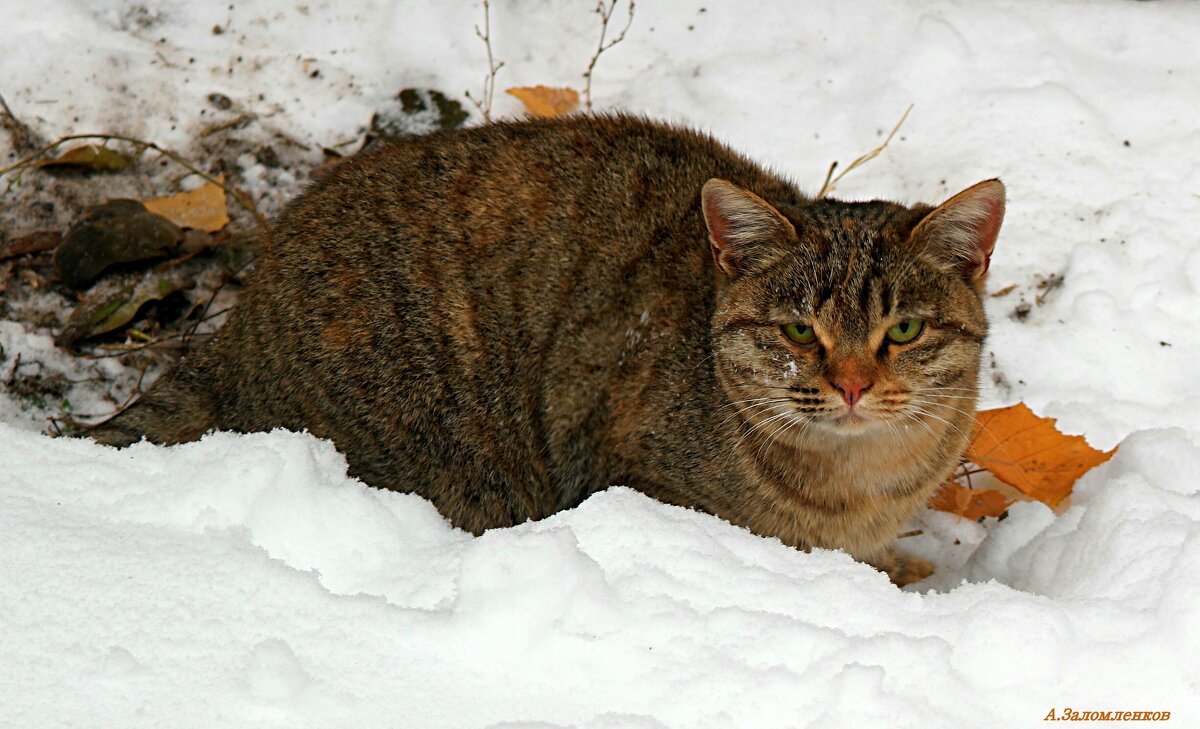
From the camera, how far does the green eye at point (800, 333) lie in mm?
3105

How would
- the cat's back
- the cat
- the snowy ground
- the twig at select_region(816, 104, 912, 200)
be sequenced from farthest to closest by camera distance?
the twig at select_region(816, 104, 912, 200) < the cat's back < the cat < the snowy ground

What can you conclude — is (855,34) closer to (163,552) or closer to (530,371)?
(530,371)

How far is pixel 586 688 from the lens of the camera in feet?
7.73

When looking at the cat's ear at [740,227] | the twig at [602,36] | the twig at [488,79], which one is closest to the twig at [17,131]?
the twig at [488,79]

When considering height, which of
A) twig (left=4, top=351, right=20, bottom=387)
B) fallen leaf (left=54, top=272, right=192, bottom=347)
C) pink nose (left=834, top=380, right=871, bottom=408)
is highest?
pink nose (left=834, top=380, right=871, bottom=408)

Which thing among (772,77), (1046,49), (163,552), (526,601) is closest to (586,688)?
(526,601)

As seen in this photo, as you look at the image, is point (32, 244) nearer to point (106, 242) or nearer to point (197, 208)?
point (106, 242)

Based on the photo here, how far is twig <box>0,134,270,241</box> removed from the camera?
4.38 m

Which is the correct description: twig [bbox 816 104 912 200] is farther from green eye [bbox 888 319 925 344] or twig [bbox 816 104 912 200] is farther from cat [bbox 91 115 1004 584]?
green eye [bbox 888 319 925 344]

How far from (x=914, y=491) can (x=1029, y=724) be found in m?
1.15

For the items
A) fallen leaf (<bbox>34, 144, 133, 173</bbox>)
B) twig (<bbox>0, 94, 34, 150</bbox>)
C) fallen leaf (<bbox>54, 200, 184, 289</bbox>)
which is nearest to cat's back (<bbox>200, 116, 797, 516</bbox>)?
fallen leaf (<bbox>54, 200, 184, 289</bbox>)

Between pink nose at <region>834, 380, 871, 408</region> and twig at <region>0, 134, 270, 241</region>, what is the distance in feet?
7.57

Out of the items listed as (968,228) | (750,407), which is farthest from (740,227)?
(968,228)

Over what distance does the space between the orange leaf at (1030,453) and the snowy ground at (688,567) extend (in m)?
0.14
